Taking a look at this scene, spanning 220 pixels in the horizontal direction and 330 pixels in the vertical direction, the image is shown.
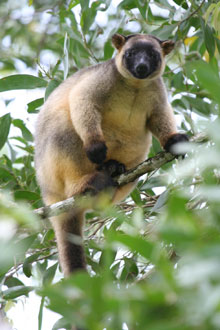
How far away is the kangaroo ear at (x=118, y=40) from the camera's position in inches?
264

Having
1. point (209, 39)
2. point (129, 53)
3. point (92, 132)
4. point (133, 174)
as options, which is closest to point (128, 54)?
point (129, 53)

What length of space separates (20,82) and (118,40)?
1.43m

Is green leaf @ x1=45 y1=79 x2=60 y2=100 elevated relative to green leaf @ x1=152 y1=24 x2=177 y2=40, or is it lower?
lower

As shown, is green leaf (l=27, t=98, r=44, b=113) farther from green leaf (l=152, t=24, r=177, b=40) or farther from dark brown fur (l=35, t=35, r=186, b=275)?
green leaf (l=152, t=24, r=177, b=40)

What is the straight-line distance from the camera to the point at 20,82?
6.73 metres

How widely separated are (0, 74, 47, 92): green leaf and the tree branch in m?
2.00

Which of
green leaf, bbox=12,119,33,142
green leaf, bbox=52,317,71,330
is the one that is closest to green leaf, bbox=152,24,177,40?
green leaf, bbox=12,119,33,142

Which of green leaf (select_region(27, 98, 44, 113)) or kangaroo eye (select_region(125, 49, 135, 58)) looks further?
green leaf (select_region(27, 98, 44, 113))

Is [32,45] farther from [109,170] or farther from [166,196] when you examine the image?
[166,196]

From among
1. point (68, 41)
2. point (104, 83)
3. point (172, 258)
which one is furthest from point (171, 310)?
point (68, 41)

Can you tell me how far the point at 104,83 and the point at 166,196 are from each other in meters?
1.68

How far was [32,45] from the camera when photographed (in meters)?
11.5

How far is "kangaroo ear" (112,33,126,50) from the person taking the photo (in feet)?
22.0

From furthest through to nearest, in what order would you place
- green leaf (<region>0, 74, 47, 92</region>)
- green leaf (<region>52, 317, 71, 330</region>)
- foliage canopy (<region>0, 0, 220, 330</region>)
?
green leaf (<region>0, 74, 47, 92</region>) < green leaf (<region>52, 317, 71, 330</region>) < foliage canopy (<region>0, 0, 220, 330</region>)
